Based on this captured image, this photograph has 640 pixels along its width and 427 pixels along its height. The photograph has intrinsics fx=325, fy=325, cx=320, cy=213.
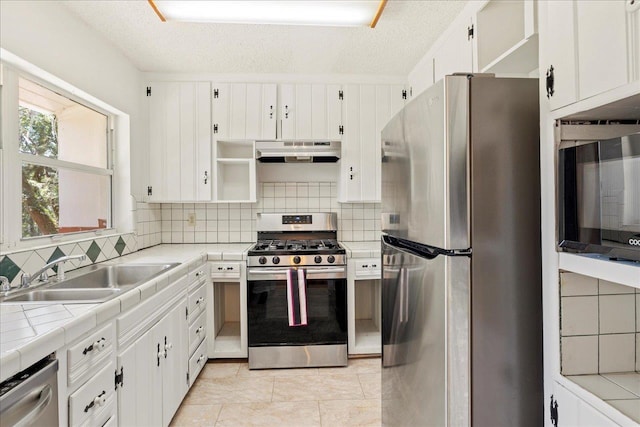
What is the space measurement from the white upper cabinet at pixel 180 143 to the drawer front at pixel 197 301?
2.69 feet

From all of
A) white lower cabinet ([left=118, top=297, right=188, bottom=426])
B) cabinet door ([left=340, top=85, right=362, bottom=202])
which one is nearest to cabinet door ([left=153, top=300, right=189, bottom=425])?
white lower cabinet ([left=118, top=297, right=188, bottom=426])

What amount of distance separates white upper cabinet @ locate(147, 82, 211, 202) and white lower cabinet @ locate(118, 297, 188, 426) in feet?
3.77

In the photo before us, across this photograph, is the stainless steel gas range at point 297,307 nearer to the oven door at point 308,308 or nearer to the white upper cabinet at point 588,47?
the oven door at point 308,308

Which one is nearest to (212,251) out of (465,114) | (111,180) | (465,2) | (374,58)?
(111,180)

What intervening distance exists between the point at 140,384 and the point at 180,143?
6.54ft

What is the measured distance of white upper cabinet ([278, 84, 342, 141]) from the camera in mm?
2887

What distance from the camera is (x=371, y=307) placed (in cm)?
323

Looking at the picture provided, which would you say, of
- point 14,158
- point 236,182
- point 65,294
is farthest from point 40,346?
point 236,182

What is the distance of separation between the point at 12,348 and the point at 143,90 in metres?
2.54

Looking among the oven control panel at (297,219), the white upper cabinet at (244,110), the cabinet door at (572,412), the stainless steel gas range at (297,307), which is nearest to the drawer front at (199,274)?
the stainless steel gas range at (297,307)

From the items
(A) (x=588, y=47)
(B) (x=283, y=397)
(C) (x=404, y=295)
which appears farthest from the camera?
(B) (x=283, y=397)

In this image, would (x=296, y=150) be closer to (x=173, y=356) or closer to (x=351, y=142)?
(x=351, y=142)

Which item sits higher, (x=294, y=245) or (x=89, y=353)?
(x=294, y=245)

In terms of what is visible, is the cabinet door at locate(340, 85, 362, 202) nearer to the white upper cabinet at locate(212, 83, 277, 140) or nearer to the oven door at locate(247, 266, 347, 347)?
the white upper cabinet at locate(212, 83, 277, 140)
